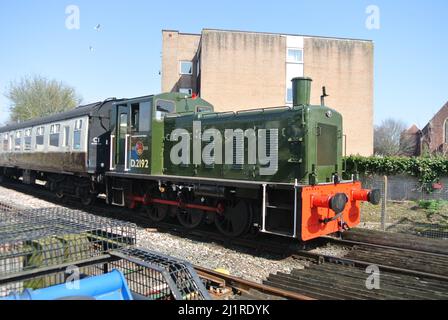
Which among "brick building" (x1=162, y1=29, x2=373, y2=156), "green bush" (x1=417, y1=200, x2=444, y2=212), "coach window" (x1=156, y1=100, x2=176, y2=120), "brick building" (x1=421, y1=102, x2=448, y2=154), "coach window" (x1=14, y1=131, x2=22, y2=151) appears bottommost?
"green bush" (x1=417, y1=200, x2=444, y2=212)

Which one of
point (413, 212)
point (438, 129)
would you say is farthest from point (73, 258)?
point (438, 129)

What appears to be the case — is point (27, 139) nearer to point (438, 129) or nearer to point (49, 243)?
point (49, 243)

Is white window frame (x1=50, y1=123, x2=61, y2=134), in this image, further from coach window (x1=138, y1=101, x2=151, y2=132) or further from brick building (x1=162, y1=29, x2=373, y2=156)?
brick building (x1=162, y1=29, x2=373, y2=156)

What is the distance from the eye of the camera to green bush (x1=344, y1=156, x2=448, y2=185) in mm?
16469

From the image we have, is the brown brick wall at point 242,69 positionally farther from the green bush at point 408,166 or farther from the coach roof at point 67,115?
the green bush at point 408,166

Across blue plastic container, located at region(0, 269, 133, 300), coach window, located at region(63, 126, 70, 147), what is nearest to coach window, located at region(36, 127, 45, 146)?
coach window, located at region(63, 126, 70, 147)

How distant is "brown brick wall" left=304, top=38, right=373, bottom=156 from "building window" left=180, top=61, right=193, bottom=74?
10630 mm

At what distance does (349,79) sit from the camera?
110 ft

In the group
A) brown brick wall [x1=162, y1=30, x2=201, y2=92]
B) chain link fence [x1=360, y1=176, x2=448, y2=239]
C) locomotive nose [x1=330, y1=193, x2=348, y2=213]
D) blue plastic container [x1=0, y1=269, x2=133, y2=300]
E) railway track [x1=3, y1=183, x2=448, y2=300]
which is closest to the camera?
blue plastic container [x1=0, y1=269, x2=133, y2=300]

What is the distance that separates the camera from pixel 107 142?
1288 cm

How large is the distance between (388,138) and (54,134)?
53.0 meters

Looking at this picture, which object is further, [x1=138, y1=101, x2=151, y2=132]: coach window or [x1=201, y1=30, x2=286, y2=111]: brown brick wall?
[x1=201, y1=30, x2=286, y2=111]: brown brick wall
